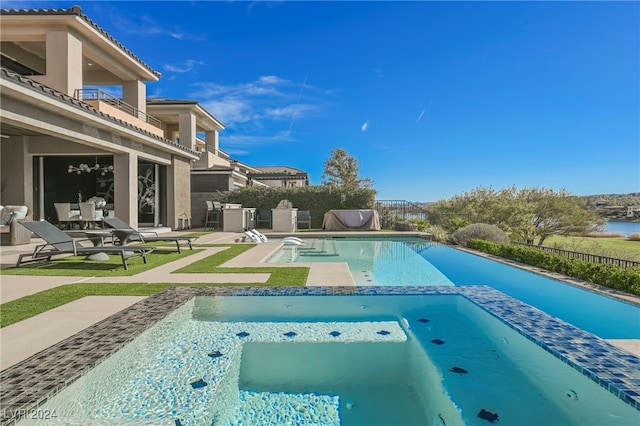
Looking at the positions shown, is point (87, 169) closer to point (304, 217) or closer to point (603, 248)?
point (304, 217)

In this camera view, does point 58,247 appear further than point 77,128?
No

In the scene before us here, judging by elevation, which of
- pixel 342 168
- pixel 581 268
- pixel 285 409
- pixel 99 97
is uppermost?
pixel 342 168

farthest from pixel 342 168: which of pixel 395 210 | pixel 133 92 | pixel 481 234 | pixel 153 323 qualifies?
pixel 153 323

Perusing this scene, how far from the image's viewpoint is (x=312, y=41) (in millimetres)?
16094

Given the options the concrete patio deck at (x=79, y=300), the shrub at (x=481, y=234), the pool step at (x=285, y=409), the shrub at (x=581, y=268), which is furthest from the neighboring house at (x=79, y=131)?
the shrub at (x=581, y=268)

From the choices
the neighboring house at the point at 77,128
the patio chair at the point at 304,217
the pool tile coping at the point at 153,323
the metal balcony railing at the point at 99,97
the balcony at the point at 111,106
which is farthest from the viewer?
the patio chair at the point at 304,217

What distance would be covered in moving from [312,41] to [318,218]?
8723mm

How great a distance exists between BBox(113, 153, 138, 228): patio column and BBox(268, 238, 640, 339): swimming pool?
5.66 metres

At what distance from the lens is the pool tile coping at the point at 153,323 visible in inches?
92.1

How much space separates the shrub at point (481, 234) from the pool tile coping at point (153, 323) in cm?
678

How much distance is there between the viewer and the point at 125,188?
12.0 m

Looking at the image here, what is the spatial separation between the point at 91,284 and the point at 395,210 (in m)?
15.7

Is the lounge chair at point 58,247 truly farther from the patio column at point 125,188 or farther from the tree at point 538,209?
the tree at point 538,209

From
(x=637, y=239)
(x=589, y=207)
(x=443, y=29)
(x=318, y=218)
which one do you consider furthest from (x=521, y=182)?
(x=318, y=218)
